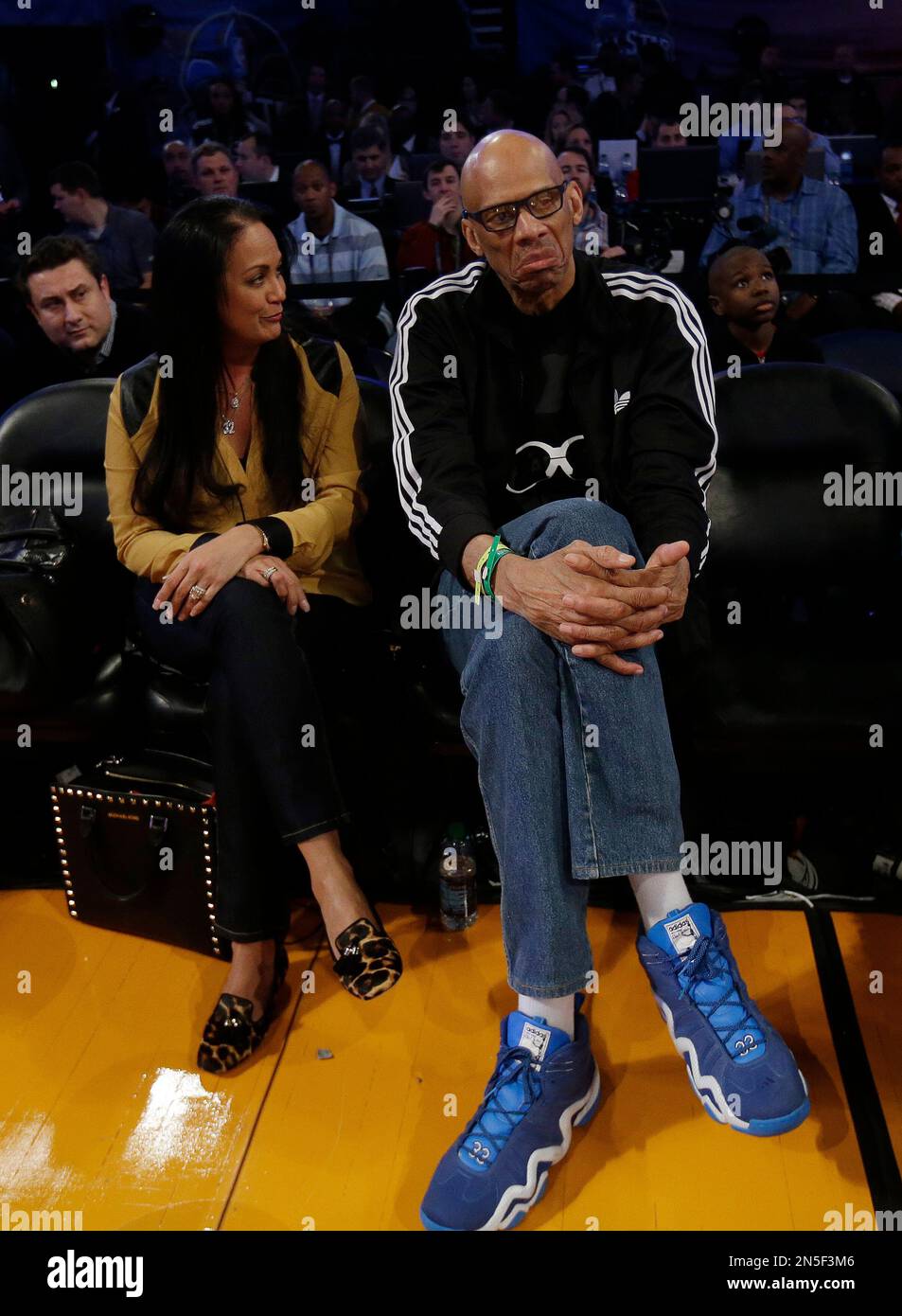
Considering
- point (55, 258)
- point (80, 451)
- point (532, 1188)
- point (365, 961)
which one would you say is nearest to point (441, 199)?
point (55, 258)

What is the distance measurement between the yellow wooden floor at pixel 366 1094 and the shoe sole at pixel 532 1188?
3 centimetres

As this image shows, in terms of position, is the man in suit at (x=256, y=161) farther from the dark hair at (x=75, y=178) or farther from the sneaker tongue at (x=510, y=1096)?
the sneaker tongue at (x=510, y=1096)

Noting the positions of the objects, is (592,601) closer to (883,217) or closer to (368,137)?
(883,217)

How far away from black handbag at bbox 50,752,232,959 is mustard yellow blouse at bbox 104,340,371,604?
337 mm

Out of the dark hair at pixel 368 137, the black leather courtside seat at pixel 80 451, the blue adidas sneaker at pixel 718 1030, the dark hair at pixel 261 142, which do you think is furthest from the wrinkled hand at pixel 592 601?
the dark hair at pixel 261 142

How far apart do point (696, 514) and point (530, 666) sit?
410 millimetres

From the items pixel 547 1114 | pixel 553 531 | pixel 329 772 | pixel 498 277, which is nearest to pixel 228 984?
pixel 329 772

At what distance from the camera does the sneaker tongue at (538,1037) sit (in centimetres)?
157

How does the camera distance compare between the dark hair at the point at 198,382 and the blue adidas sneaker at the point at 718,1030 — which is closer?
the blue adidas sneaker at the point at 718,1030

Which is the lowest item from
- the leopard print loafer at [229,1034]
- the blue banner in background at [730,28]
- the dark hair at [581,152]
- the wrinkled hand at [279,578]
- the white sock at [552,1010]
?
the leopard print loafer at [229,1034]

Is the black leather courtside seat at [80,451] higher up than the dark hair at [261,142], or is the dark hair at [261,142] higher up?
the dark hair at [261,142]

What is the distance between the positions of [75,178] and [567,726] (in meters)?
4.59

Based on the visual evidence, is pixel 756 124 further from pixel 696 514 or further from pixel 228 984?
pixel 228 984

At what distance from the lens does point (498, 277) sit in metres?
1.92
